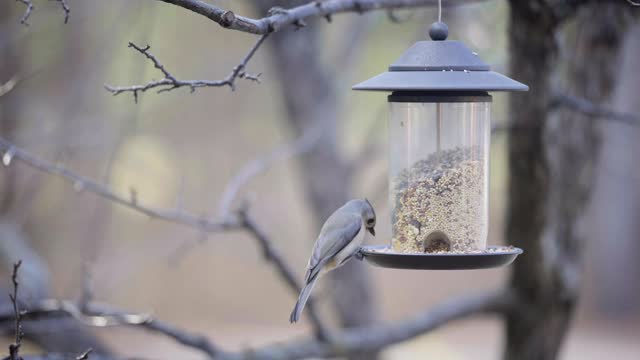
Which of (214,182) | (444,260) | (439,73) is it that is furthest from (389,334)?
(214,182)

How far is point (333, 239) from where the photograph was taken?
3383 mm

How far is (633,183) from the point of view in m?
16.4

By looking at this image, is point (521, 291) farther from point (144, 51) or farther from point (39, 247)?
point (39, 247)

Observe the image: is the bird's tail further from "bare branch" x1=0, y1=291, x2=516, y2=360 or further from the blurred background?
the blurred background

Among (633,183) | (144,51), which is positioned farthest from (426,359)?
(144,51)

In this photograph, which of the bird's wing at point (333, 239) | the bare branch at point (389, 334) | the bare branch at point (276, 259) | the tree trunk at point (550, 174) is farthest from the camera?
the bare branch at point (389, 334)

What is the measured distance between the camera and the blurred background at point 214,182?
9.02 meters

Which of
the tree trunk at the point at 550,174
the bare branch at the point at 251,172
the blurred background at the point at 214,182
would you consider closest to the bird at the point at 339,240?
the bare branch at the point at 251,172

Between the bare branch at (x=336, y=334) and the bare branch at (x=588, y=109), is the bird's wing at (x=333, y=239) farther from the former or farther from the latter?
the bare branch at (x=588, y=109)

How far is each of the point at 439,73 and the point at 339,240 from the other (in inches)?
26.9

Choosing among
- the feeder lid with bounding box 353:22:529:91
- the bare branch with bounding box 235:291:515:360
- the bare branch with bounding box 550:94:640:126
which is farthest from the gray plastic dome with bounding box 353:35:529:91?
the bare branch with bounding box 235:291:515:360

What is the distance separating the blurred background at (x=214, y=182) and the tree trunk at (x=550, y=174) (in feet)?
6.86

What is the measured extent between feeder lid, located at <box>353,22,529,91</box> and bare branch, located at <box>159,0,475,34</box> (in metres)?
0.30

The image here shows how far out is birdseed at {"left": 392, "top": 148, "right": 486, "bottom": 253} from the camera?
134 inches
